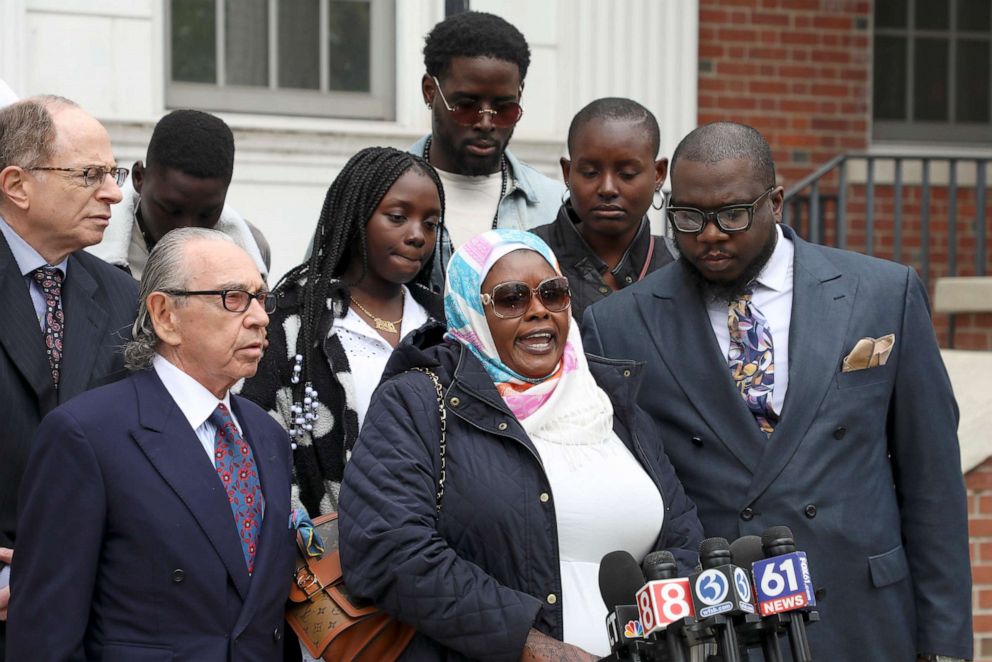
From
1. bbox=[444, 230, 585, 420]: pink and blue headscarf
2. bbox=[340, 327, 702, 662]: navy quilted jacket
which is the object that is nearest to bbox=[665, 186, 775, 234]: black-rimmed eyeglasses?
bbox=[444, 230, 585, 420]: pink and blue headscarf

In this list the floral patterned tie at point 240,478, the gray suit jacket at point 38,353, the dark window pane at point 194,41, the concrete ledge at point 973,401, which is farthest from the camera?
the dark window pane at point 194,41

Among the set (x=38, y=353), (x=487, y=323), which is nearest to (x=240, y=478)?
(x=38, y=353)

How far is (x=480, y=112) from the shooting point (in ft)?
16.7

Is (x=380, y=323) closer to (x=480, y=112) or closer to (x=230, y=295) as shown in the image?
(x=230, y=295)

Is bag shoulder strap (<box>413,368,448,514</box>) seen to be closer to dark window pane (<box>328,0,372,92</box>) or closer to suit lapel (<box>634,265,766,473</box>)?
suit lapel (<box>634,265,766,473</box>)

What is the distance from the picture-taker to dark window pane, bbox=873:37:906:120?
992cm

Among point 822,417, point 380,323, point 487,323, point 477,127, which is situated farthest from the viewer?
point 477,127

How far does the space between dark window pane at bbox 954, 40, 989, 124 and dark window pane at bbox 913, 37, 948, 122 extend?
11 cm

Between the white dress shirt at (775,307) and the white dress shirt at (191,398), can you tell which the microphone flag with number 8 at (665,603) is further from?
the white dress shirt at (775,307)

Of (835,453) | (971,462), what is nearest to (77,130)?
(835,453)

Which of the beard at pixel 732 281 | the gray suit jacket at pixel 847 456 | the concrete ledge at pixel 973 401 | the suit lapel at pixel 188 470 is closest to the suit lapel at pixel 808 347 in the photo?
the gray suit jacket at pixel 847 456

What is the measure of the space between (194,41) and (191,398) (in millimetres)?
4846

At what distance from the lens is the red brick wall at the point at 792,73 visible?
356 inches

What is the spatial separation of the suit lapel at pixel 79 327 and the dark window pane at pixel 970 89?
298 inches
